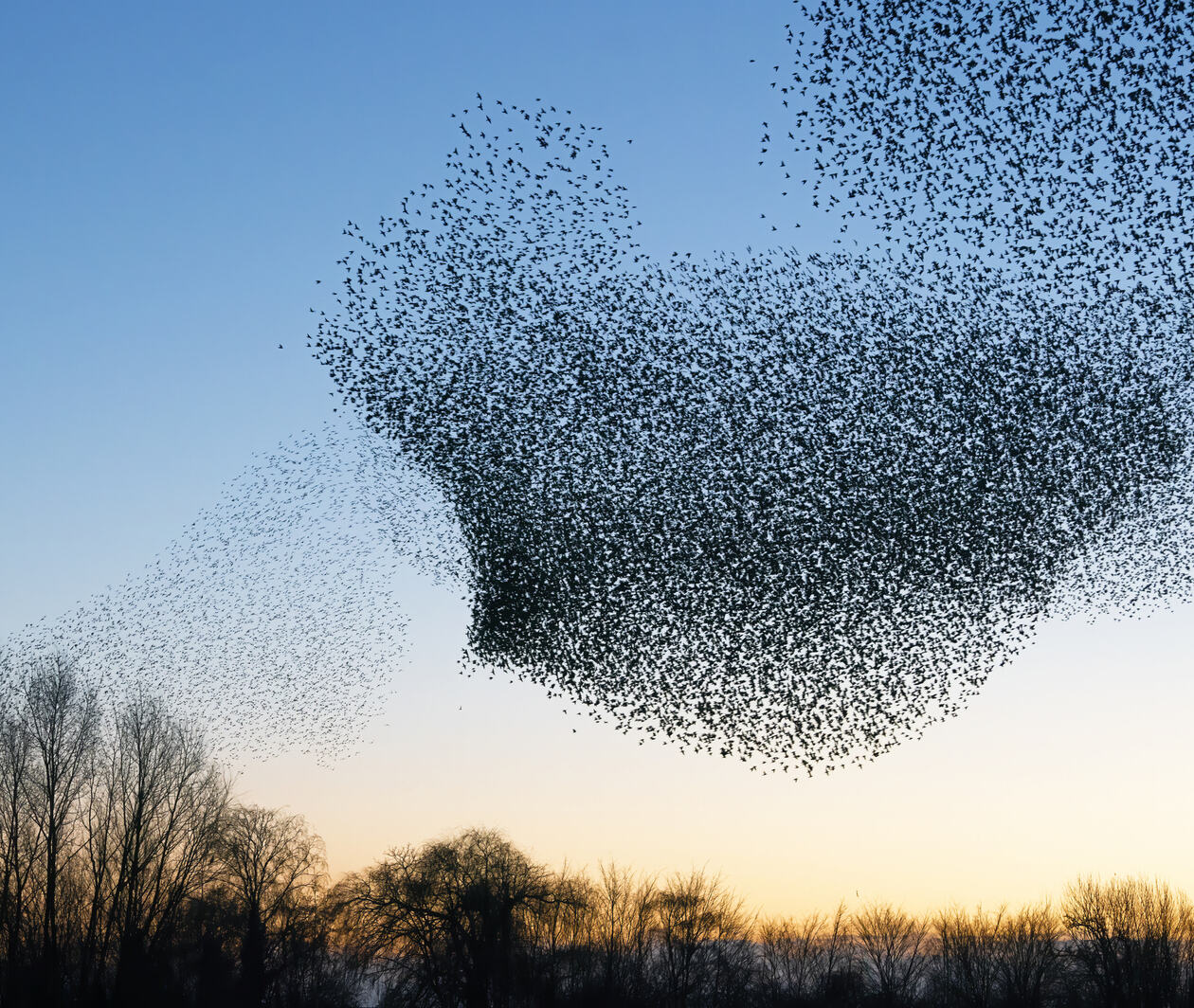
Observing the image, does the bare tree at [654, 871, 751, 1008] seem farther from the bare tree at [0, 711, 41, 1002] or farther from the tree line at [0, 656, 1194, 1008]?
the bare tree at [0, 711, 41, 1002]

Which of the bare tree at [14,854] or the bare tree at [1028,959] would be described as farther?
the bare tree at [1028,959]

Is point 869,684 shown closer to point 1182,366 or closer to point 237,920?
point 1182,366

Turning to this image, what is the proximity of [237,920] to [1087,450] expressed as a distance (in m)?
56.0

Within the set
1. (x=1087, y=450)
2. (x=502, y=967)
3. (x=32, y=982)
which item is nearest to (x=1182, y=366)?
(x=1087, y=450)

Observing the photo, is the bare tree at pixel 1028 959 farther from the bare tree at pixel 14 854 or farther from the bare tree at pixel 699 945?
the bare tree at pixel 14 854

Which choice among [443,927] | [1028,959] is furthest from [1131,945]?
[443,927]

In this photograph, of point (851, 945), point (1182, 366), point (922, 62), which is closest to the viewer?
point (922, 62)

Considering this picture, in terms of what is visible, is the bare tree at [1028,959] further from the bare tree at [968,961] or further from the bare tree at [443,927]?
the bare tree at [443,927]

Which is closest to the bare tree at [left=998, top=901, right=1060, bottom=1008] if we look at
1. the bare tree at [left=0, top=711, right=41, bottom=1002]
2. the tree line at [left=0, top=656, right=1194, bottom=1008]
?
the tree line at [left=0, top=656, right=1194, bottom=1008]

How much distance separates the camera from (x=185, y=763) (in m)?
55.0

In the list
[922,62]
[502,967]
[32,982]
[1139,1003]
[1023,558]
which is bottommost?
[32,982]

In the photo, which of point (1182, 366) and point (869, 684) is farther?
point (869, 684)

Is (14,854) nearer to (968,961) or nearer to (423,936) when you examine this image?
(423,936)

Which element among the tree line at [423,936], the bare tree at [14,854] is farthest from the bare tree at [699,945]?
the bare tree at [14,854]
